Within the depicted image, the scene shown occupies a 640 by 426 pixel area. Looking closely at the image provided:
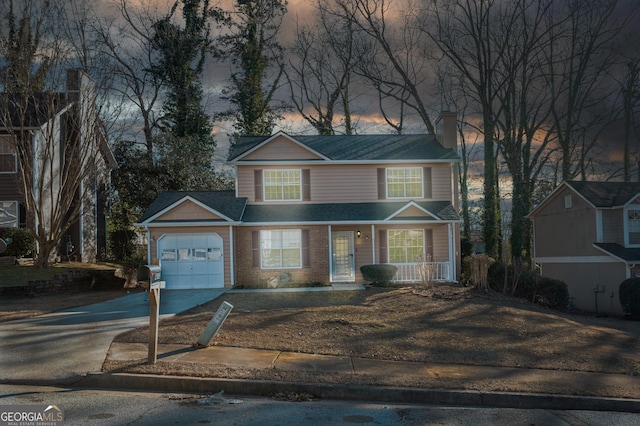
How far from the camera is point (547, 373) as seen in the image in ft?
32.2

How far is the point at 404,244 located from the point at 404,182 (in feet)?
9.44

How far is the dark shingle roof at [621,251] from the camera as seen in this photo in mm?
24016

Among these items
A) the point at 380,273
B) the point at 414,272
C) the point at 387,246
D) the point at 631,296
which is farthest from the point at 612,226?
the point at 380,273

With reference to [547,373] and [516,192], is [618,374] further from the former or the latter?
[516,192]

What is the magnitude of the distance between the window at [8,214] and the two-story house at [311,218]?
7.74 meters

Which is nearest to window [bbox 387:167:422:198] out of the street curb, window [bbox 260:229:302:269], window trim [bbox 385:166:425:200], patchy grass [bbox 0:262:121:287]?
window trim [bbox 385:166:425:200]

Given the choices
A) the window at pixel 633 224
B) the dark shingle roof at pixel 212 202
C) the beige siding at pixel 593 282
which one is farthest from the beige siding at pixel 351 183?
the window at pixel 633 224

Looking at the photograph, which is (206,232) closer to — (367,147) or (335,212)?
(335,212)

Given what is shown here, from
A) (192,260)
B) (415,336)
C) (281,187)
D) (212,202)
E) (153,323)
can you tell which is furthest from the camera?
(281,187)

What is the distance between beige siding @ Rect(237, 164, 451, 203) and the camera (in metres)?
25.9

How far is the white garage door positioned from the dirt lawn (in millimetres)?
6827

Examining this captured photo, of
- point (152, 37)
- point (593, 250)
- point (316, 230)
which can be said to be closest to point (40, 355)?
point (316, 230)

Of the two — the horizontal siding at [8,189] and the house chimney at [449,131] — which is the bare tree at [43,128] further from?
the house chimney at [449,131]

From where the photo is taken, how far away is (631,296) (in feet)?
65.0
